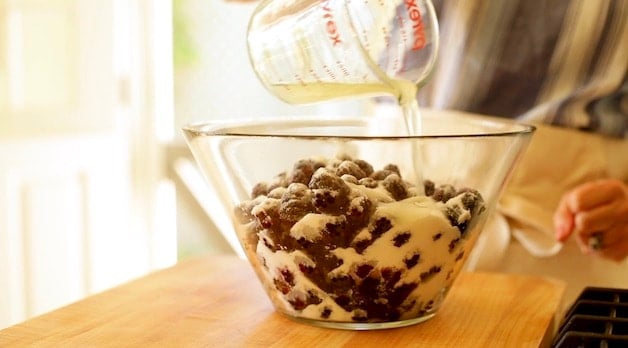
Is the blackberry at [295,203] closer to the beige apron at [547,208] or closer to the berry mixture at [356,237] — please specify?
the berry mixture at [356,237]

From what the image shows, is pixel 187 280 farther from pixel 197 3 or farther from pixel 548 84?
pixel 197 3

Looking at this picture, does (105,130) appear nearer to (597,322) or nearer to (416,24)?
(416,24)

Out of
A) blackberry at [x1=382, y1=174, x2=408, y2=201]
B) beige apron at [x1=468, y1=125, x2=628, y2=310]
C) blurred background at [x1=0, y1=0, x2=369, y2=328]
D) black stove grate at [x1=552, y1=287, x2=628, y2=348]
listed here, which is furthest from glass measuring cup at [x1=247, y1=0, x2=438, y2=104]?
blurred background at [x1=0, y1=0, x2=369, y2=328]

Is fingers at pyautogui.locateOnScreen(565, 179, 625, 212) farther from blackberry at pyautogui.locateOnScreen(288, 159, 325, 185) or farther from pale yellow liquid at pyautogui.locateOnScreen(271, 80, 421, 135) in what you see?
blackberry at pyautogui.locateOnScreen(288, 159, 325, 185)

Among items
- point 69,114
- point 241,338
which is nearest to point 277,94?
point 241,338

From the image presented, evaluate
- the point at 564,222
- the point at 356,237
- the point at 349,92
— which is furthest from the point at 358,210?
the point at 564,222

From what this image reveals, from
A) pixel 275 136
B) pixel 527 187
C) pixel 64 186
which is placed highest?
pixel 275 136

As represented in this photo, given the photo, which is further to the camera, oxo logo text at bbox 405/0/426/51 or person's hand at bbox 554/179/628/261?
person's hand at bbox 554/179/628/261

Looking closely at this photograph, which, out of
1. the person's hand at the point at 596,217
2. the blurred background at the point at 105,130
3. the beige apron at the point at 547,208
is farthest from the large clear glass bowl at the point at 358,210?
the blurred background at the point at 105,130
